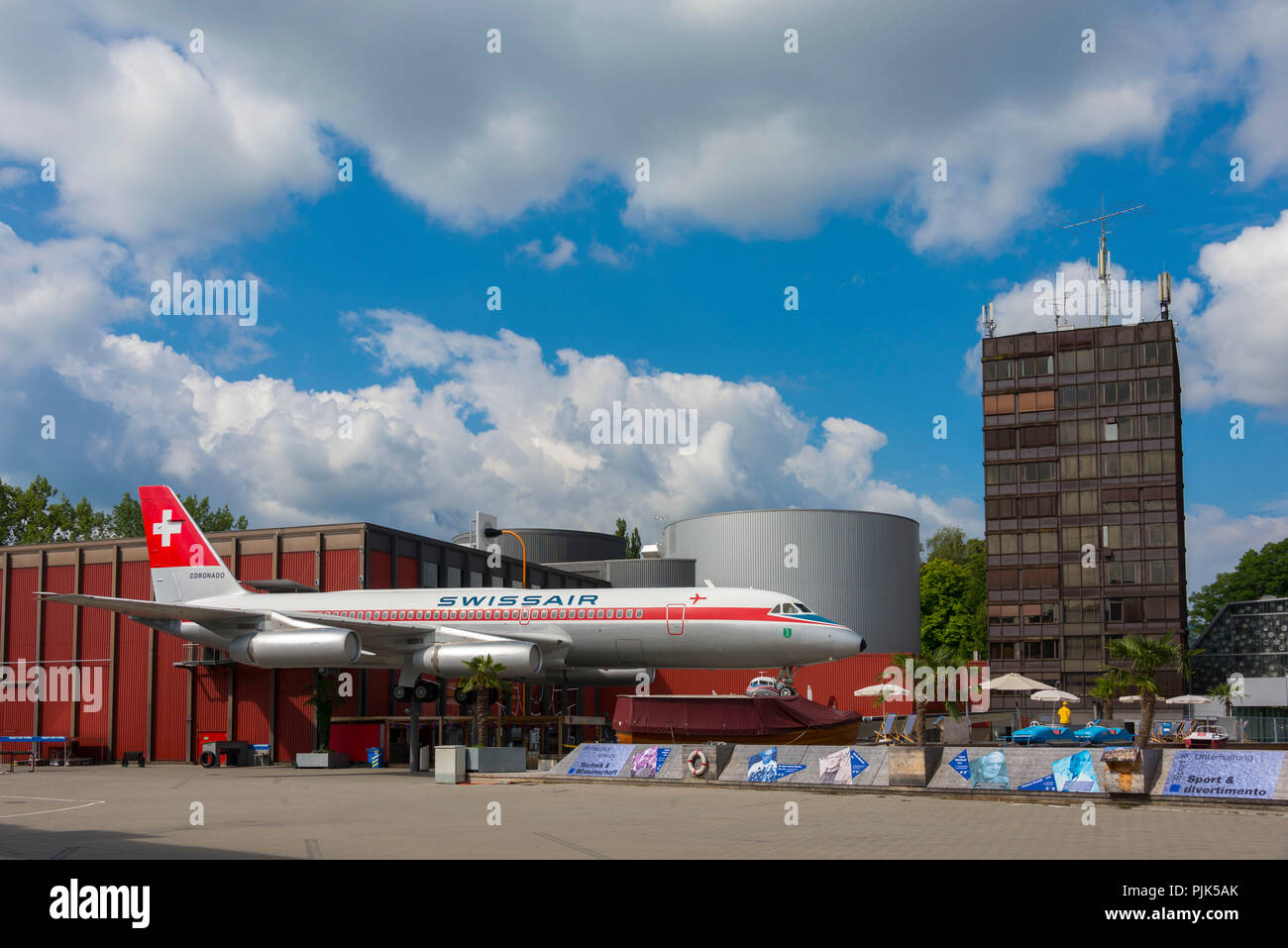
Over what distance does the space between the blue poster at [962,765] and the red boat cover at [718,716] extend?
742cm

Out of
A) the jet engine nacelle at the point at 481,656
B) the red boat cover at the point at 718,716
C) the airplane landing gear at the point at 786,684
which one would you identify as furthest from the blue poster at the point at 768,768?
A: the jet engine nacelle at the point at 481,656

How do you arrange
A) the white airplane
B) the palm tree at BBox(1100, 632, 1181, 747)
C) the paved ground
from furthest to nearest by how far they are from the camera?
the white airplane
the palm tree at BBox(1100, 632, 1181, 747)
the paved ground

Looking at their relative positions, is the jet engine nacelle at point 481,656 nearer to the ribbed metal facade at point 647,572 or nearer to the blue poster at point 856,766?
the blue poster at point 856,766

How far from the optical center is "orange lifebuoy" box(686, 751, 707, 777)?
24.8 meters

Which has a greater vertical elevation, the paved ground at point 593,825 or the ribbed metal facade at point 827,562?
the ribbed metal facade at point 827,562

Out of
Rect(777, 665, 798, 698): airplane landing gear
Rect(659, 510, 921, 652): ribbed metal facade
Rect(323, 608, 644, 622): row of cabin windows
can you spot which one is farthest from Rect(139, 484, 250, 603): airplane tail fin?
Rect(659, 510, 921, 652): ribbed metal facade

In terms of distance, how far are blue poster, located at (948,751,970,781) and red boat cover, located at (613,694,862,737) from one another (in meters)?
7.42

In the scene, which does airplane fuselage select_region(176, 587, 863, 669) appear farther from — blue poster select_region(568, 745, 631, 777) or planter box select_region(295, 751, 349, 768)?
blue poster select_region(568, 745, 631, 777)

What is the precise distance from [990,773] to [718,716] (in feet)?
29.4

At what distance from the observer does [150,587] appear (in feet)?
143

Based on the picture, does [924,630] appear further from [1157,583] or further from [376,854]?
[376,854]

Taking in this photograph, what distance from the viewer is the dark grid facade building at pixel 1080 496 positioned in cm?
7888

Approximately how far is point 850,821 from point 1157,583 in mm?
69526

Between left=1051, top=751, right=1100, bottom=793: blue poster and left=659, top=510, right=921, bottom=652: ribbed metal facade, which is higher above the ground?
left=659, top=510, right=921, bottom=652: ribbed metal facade
